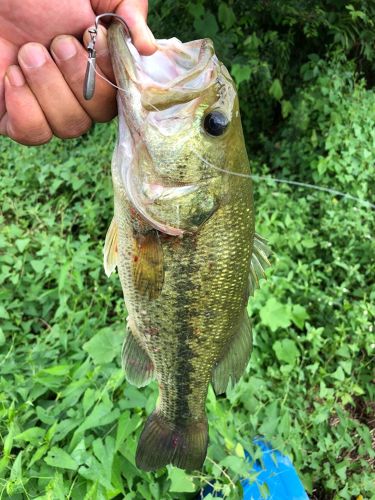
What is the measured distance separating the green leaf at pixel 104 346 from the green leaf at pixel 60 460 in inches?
19.8

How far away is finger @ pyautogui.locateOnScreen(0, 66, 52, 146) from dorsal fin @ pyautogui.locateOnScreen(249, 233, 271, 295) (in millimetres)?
837

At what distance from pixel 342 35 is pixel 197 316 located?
15.0ft

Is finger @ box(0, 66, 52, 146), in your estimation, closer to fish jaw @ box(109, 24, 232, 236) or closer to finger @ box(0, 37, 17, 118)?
finger @ box(0, 37, 17, 118)

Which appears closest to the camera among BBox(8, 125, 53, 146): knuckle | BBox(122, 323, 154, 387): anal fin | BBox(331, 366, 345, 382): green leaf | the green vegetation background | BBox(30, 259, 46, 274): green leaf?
BBox(8, 125, 53, 146): knuckle

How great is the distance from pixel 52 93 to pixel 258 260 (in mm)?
914

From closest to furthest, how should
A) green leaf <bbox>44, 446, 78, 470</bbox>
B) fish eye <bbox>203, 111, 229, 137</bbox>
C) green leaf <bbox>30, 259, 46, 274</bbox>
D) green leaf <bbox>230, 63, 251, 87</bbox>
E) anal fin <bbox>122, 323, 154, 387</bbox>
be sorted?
1. fish eye <bbox>203, 111, 229, 137</bbox>
2. anal fin <bbox>122, 323, 154, 387</bbox>
3. green leaf <bbox>44, 446, 78, 470</bbox>
4. green leaf <bbox>30, 259, 46, 274</bbox>
5. green leaf <bbox>230, 63, 251, 87</bbox>

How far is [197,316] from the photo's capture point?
1568 millimetres

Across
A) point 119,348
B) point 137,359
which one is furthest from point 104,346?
point 137,359

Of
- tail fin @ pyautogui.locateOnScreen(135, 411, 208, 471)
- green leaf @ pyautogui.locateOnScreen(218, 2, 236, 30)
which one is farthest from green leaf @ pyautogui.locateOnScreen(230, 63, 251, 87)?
tail fin @ pyautogui.locateOnScreen(135, 411, 208, 471)

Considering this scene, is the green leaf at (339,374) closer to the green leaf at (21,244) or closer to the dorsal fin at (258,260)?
the dorsal fin at (258,260)

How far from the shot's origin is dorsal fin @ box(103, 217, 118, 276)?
157 centimetres

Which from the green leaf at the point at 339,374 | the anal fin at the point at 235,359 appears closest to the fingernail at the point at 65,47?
the anal fin at the point at 235,359

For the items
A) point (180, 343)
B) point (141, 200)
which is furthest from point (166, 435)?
point (141, 200)

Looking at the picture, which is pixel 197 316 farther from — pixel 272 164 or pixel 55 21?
pixel 272 164
